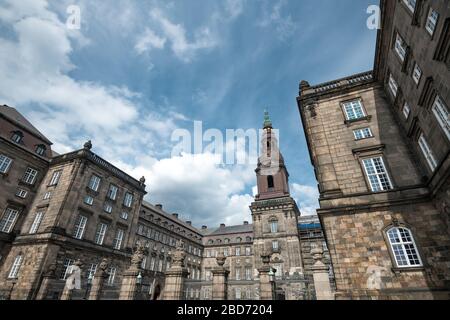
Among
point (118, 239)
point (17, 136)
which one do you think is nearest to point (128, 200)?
point (118, 239)

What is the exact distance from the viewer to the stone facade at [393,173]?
36.3 ft

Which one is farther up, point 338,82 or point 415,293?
point 338,82

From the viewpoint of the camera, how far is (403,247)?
12125 millimetres

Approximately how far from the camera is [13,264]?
79.3ft

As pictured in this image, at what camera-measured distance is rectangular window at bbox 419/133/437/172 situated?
491 inches

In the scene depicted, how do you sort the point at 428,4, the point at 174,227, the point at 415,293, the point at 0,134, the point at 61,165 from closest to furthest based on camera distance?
the point at 428,4
the point at 415,293
the point at 0,134
the point at 61,165
the point at 174,227

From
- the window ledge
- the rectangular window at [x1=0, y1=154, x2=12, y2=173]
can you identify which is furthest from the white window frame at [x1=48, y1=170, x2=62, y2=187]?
the window ledge

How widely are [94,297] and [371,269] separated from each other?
17.7 meters

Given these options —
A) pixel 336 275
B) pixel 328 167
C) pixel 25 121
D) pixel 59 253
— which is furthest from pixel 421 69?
pixel 25 121

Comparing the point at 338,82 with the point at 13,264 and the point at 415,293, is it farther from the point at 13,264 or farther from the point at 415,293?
the point at 13,264

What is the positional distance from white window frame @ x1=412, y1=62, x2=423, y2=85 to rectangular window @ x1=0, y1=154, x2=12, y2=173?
37.9m

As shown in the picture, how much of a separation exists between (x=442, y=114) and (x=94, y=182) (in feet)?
112

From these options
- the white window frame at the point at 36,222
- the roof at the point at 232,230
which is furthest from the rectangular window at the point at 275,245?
the white window frame at the point at 36,222

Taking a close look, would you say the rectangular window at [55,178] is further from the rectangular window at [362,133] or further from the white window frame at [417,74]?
the white window frame at [417,74]
